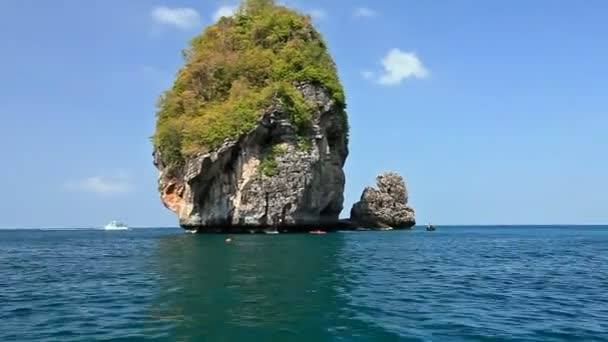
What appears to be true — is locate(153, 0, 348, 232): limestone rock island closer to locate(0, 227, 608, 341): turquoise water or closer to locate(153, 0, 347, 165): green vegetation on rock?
locate(153, 0, 347, 165): green vegetation on rock

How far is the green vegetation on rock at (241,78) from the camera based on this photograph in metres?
65.4

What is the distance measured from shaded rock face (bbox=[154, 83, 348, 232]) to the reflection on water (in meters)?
33.3

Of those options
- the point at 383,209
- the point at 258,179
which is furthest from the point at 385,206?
the point at 258,179

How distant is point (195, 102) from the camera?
235 feet

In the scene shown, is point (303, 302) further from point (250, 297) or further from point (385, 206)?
point (385, 206)

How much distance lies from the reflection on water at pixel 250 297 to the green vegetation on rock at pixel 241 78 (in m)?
34.8

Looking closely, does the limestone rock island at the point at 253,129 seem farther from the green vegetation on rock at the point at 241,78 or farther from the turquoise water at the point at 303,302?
the turquoise water at the point at 303,302

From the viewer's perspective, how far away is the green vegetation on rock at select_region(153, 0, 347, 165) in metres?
65.4

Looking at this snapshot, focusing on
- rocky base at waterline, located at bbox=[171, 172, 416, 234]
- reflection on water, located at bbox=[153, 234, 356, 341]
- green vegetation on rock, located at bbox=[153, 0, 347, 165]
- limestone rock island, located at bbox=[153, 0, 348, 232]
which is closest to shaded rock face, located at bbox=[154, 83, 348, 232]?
limestone rock island, located at bbox=[153, 0, 348, 232]

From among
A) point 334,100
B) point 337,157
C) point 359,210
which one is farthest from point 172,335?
point 359,210

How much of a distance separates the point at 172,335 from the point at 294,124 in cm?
5608

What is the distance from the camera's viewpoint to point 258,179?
6619 centimetres

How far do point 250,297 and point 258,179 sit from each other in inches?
1892

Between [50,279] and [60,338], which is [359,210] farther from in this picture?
[60,338]
